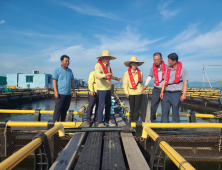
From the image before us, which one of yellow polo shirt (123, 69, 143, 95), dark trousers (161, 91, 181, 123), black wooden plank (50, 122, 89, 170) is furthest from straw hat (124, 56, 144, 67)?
black wooden plank (50, 122, 89, 170)

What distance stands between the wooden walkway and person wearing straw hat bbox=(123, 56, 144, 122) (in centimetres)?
108

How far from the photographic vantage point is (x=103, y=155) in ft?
7.55

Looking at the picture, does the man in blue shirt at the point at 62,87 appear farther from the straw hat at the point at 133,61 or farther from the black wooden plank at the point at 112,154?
the straw hat at the point at 133,61

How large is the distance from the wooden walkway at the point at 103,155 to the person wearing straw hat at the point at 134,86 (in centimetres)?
108

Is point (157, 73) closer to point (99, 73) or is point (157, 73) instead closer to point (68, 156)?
point (99, 73)

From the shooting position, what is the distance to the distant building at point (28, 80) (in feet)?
122

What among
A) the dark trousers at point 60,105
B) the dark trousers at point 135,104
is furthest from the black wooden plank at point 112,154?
the dark trousers at point 60,105

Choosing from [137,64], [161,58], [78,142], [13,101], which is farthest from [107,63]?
[13,101]

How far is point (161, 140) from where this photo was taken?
1.73 metres

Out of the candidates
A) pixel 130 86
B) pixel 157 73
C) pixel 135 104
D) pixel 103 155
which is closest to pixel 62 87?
pixel 130 86

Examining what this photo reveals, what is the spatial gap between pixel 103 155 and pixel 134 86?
2.04 metres

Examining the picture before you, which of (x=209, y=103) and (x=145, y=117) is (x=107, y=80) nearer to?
(x=145, y=117)

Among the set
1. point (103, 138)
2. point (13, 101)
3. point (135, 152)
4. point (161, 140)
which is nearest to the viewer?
point (161, 140)

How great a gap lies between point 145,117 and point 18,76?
139 feet
